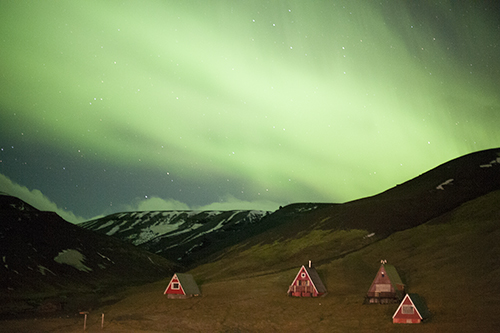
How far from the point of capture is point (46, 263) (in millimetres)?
143625

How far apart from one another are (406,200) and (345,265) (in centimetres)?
6525

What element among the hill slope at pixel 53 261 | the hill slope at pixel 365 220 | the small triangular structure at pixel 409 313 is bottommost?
the small triangular structure at pixel 409 313

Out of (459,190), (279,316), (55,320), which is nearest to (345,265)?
(279,316)

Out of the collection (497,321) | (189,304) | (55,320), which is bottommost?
(497,321)

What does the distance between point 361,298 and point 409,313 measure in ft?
52.9

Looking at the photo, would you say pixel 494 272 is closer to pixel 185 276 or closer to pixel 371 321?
pixel 371 321

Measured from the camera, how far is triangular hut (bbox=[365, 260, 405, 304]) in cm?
7125

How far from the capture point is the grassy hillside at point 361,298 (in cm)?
5884

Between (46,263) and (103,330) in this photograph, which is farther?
(46,263)

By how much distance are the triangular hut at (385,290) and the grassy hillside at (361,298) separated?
2.69 meters

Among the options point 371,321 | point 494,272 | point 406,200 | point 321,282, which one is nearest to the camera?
point 371,321

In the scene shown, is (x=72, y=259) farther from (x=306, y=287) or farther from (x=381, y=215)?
(x=306, y=287)

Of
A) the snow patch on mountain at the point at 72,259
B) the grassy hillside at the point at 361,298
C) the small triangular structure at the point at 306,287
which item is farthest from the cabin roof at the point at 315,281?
the snow patch on mountain at the point at 72,259

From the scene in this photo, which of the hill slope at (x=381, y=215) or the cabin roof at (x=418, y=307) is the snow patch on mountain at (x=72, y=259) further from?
the cabin roof at (x=418, y=307)
